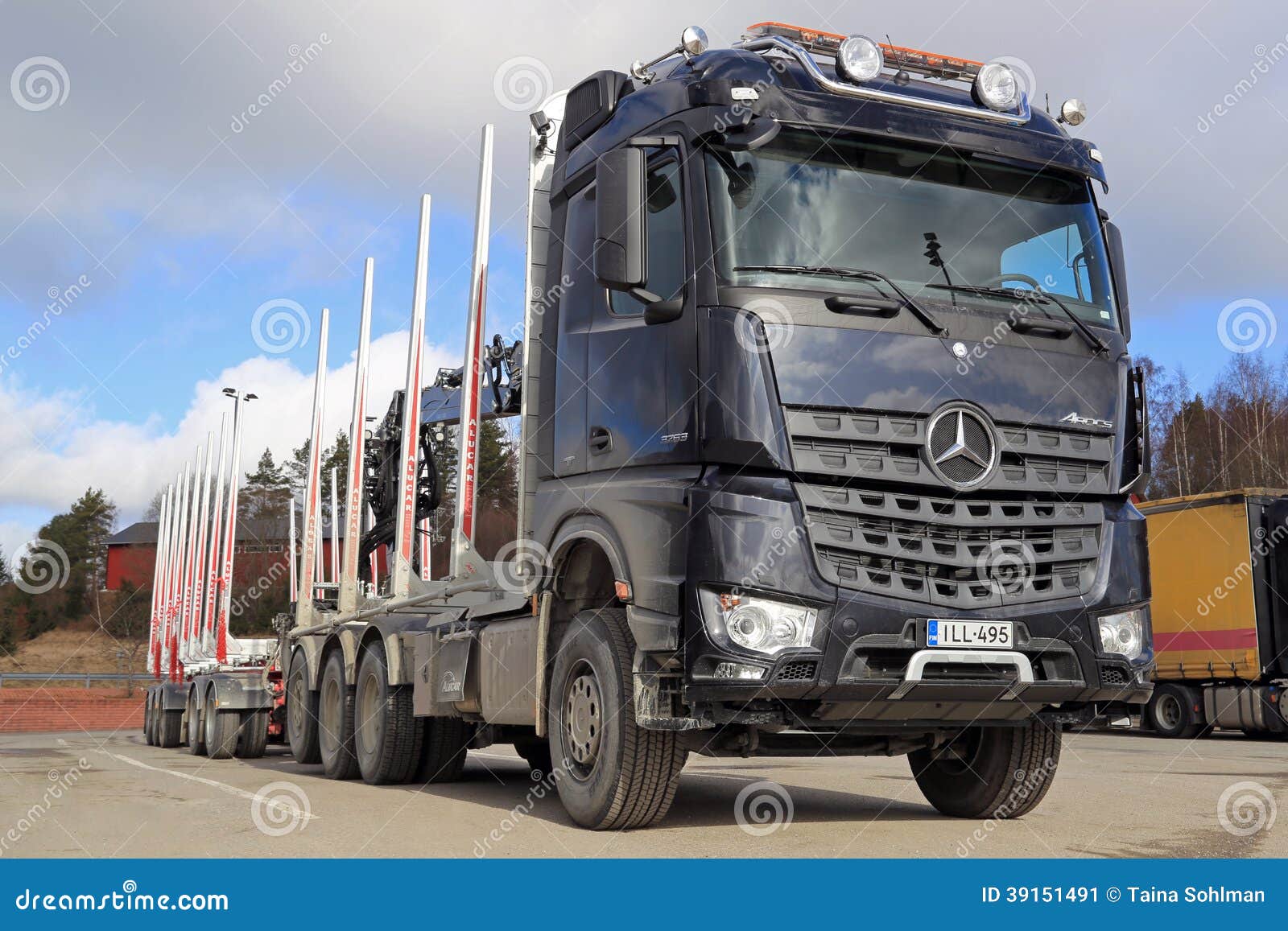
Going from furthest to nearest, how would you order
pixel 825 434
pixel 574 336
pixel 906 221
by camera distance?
pixel 574 336, pixel 906 221, pixel 825 434

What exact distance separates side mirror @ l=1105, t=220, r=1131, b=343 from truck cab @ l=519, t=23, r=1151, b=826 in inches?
0.8

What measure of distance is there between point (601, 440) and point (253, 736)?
12.0m

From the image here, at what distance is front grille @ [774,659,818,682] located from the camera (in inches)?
239

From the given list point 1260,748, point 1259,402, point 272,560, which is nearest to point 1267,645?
point 1260,748

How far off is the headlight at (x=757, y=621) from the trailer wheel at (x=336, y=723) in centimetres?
686

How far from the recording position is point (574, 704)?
23.8ft

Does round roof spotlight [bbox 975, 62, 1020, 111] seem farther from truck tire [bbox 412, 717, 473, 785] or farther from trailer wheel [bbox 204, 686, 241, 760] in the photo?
trailer wheel [bbox 204, 686, 241, 760]

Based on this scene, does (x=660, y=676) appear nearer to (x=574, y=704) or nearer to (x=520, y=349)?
(x=574, y=704)

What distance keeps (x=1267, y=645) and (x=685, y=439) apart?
15774mm

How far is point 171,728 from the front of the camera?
835 inches

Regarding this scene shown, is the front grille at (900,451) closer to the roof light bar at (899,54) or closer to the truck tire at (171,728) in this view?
the roof light bar at (899,54)

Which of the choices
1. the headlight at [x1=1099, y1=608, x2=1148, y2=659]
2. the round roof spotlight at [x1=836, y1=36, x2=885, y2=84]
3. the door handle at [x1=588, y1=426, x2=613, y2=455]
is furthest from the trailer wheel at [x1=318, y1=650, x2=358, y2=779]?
the round roof spotlight at [x1=836, y1=36, x2=885, y2=84]

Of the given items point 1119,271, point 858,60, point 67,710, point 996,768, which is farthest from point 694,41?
point 67,710

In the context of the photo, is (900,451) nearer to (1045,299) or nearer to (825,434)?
(825,434)
